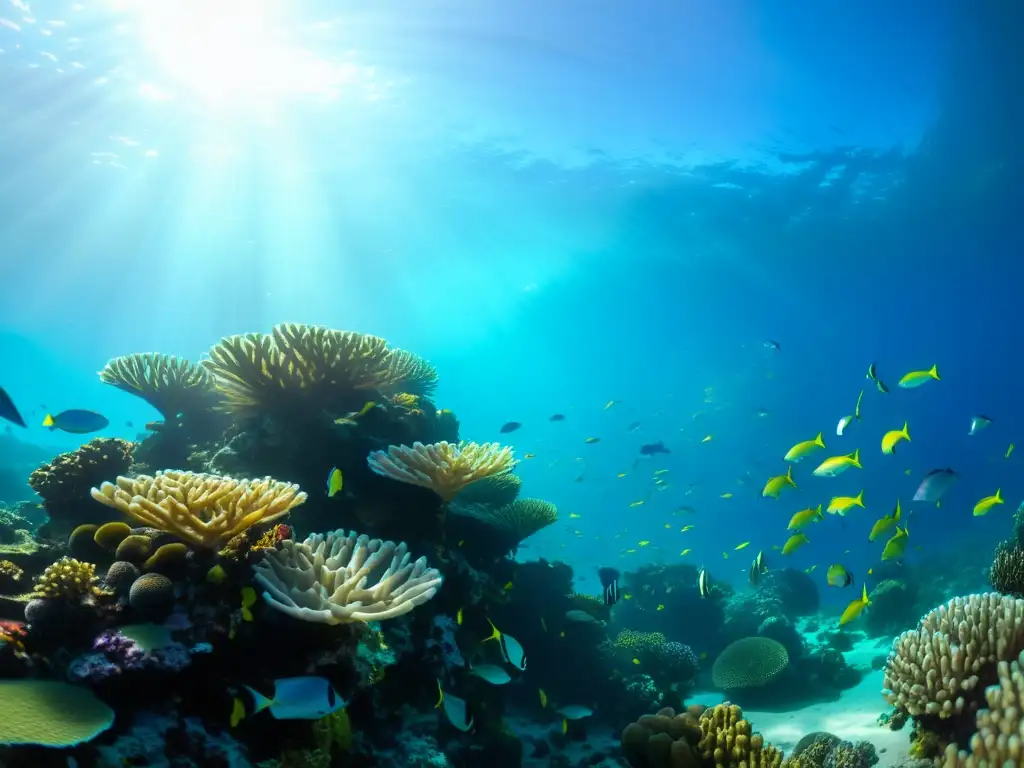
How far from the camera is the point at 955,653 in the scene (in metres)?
4.26

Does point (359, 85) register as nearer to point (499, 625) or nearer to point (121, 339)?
point (499, 625)

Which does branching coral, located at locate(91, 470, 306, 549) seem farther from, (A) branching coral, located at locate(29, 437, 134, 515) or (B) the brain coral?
(B) the brain coral

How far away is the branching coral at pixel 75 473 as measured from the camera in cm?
572

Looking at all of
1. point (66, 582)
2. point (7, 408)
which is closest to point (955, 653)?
point (66, 582)

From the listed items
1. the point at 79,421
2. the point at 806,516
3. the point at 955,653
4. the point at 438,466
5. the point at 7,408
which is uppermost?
the point at 79,421

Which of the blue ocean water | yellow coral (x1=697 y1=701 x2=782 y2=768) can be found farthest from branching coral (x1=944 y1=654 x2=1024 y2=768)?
the blue ocean water

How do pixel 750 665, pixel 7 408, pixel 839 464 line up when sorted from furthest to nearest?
pixel 750 665
pixel 839 464
pixel 7 408

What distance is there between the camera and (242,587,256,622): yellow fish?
358cm

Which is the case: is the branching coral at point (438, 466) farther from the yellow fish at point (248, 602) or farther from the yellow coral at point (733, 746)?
the yellow coral at point (733, 746)

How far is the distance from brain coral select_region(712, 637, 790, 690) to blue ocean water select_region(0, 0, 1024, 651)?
8910 mm

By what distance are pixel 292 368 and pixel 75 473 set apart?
2505 mm

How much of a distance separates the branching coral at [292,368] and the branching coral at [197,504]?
2.42m

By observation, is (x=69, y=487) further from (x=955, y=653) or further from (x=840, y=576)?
(x=840, y=576)

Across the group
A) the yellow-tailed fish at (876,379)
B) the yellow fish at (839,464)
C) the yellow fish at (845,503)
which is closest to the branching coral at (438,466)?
the yellow fish at (839,464)
